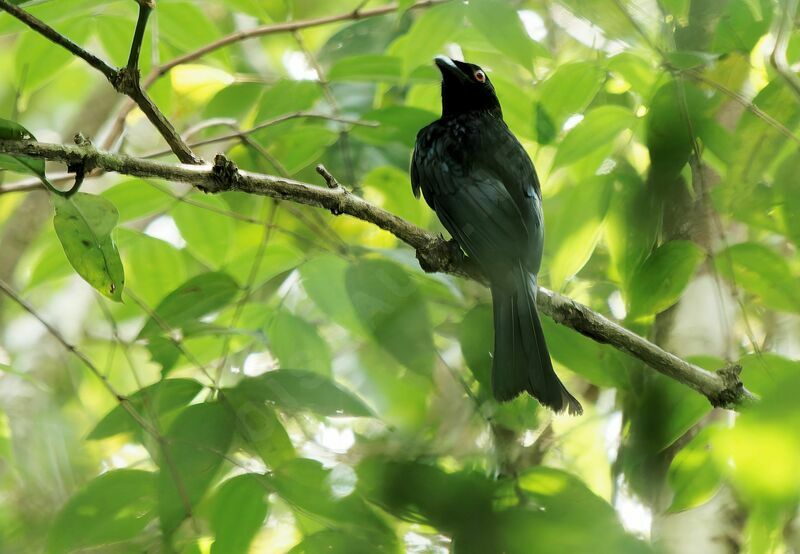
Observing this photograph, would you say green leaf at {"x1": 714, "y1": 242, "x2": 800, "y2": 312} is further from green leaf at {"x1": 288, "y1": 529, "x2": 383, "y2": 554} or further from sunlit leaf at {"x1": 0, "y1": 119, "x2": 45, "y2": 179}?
sunlit leaf at {"x1": 0, "y1": 119, "x2": 45, "y2": 179}

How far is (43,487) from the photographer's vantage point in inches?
54.1

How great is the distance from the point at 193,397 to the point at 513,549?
4.05 feet

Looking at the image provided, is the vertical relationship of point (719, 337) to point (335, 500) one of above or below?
above

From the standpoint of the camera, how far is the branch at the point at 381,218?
5.88 feet

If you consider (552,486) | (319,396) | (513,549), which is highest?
(319,396)

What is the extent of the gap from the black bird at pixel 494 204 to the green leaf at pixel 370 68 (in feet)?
1.85

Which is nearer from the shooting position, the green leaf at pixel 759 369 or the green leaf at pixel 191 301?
the green leaf at pixel 759 369

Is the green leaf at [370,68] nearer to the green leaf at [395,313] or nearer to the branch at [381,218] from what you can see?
the branch at [381,218]

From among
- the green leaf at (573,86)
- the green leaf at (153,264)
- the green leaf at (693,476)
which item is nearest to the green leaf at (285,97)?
the green leaf at (153,264)

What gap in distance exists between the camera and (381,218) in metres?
2.18

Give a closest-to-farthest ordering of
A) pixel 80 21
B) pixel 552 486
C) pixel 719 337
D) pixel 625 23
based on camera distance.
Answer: pixel 552 486 → pixel 625 23 → pixel 719 337 → pixel 80 21

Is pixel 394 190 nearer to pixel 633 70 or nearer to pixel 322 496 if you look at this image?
pixel 633 70

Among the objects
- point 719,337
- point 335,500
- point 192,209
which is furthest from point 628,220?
point 192,209

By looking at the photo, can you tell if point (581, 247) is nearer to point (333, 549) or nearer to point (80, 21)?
point (333, 549)
